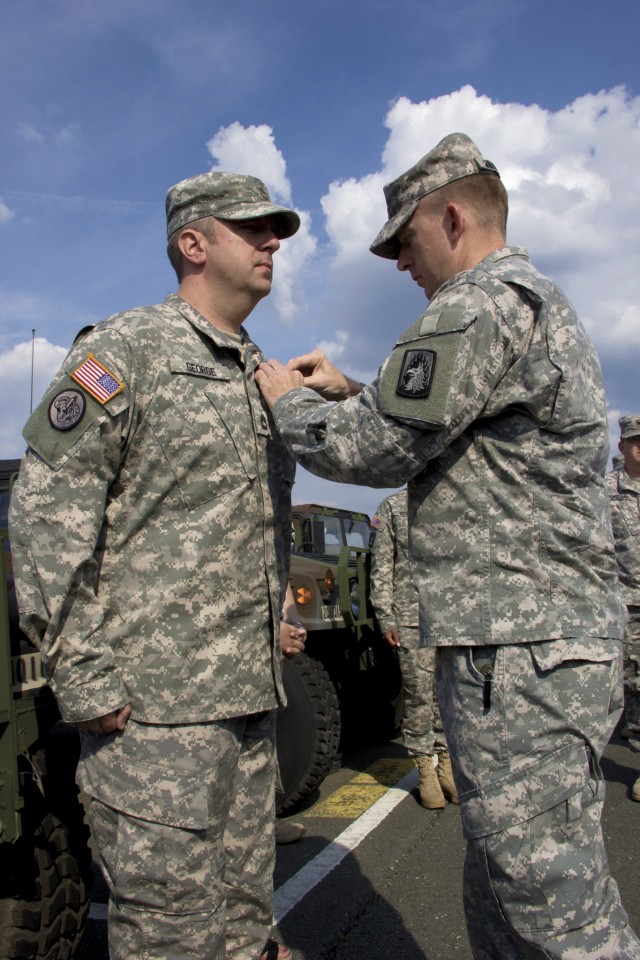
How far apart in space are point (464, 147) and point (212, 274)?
0.76 m

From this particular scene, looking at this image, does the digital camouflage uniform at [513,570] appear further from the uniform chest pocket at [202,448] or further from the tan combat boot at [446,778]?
the tan combat boot at [446,778]

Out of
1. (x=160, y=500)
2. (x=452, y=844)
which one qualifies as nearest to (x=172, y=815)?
(x=160, y=500)

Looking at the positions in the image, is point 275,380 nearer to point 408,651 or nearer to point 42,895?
point 42,895

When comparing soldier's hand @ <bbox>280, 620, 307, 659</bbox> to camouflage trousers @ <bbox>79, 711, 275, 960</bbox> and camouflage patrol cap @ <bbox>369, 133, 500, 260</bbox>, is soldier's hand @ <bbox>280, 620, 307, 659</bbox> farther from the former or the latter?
camouflage patrol cap @ <bbox>369, 133, 500, 260</bbox>

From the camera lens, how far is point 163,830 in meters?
1.78

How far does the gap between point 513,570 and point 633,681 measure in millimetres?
3944

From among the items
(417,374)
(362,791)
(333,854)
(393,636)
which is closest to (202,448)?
(417,374)

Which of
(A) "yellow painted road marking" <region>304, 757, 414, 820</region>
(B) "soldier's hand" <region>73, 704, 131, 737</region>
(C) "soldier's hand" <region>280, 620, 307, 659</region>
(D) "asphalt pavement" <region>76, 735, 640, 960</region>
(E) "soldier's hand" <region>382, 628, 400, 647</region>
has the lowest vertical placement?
(D) "asphalt pavement" <region>76, 735, 640, 960</region>

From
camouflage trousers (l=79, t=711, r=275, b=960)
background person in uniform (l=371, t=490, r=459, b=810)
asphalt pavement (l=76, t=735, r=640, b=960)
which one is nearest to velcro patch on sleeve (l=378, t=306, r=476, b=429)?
camouflage trousers (l=79, t=711, r=275, b=960)

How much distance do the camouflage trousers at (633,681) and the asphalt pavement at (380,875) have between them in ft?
1.04

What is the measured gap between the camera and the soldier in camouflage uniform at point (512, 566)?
1.56 metres

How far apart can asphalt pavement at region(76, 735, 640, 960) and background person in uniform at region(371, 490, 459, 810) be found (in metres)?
0.20

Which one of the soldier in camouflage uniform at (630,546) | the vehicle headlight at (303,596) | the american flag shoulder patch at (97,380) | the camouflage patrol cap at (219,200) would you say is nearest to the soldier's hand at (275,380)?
the american flag shoulder patch at (97,380)

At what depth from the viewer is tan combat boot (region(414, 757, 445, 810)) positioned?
4668mm
